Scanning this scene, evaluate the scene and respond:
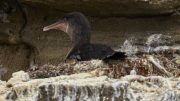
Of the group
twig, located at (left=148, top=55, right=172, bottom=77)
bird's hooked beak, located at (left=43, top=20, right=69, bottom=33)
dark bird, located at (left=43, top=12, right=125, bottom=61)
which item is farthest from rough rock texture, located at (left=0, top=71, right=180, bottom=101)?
bird's hooked beak, located at (left=43, top=20, right=69, bottom=33)

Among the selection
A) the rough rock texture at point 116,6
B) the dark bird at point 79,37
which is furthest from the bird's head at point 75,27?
the rough rock texture at point 116,6

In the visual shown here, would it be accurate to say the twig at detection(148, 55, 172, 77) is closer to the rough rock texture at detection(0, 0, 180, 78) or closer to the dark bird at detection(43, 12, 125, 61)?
the dark bird at detection(43, 12, 125, 61)

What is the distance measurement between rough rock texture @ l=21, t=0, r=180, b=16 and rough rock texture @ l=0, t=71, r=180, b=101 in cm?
166

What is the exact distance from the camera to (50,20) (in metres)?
6.75

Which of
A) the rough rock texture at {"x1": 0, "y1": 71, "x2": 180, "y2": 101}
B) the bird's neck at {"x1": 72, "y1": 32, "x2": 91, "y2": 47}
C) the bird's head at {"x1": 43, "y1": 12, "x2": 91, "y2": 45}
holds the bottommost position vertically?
the rough rock texture at {"x1": 0, "y1": 71, "x2": 180, "y2": 101}

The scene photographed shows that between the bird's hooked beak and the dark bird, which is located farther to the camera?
the bird's hooked beak

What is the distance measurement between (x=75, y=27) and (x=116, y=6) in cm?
42

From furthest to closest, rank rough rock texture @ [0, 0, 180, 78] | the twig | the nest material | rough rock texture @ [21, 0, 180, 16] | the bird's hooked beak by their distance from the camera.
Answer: the bird's hooked beak
rough rock texture @ [0, 0, 180, 78]
rough rock texture @ [21, 0, 180, 16]
the twig
the nest material

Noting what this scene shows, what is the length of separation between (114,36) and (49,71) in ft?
5.56

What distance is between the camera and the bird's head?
6.09 metres

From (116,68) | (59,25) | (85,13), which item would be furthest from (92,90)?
(85,13)

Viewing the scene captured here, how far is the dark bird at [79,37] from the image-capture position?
539 cm

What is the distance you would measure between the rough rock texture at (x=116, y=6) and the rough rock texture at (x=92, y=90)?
1662mm

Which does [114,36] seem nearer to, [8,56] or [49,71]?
[8,56]
